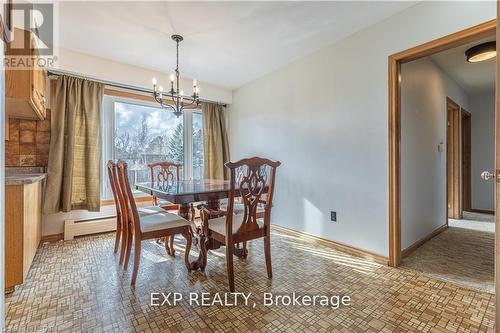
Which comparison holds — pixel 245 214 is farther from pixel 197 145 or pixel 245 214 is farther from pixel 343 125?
pixel 197 145

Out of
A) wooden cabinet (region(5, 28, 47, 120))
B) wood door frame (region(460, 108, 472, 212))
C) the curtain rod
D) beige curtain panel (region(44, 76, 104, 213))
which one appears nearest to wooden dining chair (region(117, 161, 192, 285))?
wooden cabinet (region(5, 28, 47, 120))

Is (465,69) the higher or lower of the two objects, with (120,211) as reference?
higher

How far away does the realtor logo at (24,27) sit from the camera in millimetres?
2047

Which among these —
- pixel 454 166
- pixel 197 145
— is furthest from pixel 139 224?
pixel 454 166

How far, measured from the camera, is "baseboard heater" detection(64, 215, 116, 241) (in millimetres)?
3096

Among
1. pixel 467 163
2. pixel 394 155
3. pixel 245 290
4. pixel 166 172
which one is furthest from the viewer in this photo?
pixel 467 163

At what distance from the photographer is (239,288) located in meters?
1.91

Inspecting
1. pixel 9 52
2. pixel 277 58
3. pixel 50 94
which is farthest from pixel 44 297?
pixel 277 58

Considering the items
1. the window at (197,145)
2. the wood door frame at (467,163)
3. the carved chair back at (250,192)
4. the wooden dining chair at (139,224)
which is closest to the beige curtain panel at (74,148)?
the wooden dining chair at (139,224)

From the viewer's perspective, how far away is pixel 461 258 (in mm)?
2465

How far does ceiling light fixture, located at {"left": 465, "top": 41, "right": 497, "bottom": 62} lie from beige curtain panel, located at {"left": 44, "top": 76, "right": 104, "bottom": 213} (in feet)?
15.3

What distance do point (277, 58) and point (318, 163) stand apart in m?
1.53

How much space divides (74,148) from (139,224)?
73.1 inches

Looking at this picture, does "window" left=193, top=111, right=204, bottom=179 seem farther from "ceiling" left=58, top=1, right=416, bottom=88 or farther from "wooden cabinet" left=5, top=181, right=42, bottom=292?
"wooden cabinet" left=5, top=181, right=42, bottom=292
